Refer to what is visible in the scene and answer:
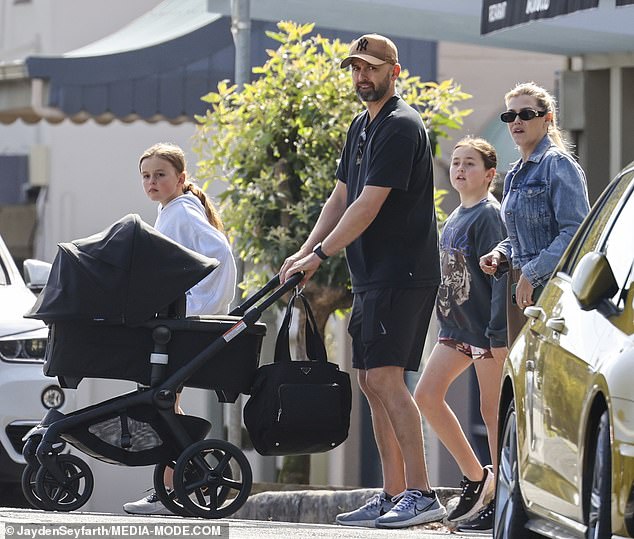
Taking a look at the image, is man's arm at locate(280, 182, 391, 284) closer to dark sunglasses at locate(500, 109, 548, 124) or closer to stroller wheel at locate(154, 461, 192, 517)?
dark sunglasses at locate(500, 109, 548, 124)

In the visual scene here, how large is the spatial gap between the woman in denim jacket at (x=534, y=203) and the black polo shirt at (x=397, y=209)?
30 centimetres

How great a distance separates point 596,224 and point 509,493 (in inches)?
40.1

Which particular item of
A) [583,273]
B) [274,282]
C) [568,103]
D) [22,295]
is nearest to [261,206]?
[22,295]

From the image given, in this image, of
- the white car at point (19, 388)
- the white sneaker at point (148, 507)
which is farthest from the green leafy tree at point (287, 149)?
the white sneaker at point (148, 507)

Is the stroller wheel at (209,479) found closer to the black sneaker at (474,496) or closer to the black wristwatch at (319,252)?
the black wristwatch at (319,252)

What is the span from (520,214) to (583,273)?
7.64ft

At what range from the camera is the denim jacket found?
322 inches

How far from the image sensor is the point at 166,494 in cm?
858

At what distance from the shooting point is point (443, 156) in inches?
705

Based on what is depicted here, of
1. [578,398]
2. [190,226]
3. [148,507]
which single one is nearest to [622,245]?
[578,398]

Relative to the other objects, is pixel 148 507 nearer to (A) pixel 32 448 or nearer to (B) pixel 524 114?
(A) pixel 32 448

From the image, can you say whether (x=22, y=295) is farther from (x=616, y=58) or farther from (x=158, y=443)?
(x=616, y=58)

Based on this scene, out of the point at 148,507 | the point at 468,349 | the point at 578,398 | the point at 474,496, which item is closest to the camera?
the point at 578,398

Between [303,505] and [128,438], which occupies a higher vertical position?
[128,438]
